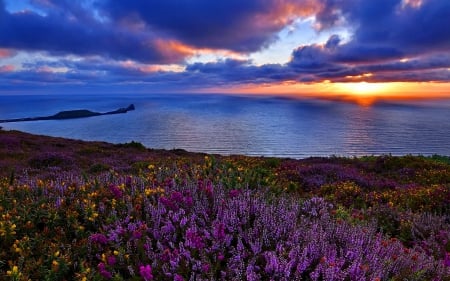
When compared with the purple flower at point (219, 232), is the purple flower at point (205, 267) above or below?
below

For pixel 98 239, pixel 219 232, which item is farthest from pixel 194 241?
pixel 98 239

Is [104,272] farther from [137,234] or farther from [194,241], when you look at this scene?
[194,241]

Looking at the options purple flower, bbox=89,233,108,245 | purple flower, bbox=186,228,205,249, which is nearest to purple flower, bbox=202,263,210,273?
purple flower, bbox=186,228,205,249

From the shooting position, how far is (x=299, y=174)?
49.4 ft

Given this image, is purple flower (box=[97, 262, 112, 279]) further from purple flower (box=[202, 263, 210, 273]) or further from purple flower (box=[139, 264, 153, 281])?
purple flower (box=[202, 263, 210, 273])

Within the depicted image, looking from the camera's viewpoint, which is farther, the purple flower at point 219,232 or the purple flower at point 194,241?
the purple flower at point 219,232

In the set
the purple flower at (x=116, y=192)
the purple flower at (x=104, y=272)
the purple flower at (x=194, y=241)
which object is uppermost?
the purple flower at (x=116, y=192)

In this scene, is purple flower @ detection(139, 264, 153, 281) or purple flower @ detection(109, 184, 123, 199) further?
purple flower @ detection(109, 184, 123, 199)

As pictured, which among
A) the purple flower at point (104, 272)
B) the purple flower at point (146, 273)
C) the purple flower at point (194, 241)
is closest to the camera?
the purple flower at point (146, 273)

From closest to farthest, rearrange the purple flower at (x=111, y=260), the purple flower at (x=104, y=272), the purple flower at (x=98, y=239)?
the purple flower at (x=104, y=272)
the purple flower at (x=111, y=260)
the purple flower at (x=98, y=239)

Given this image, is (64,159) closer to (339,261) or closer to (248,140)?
(339,261)

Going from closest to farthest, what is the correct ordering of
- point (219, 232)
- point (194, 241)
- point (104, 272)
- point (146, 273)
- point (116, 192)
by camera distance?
point (146, 273) < point (104, 272) < point (194, 241) < point (219, 232) < point (116, 192)

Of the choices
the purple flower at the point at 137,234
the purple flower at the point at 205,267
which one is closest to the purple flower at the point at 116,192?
the purple flower at the point at 137,234

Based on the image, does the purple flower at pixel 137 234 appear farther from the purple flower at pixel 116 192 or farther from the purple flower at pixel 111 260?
the purple flower at pixel 116 192
